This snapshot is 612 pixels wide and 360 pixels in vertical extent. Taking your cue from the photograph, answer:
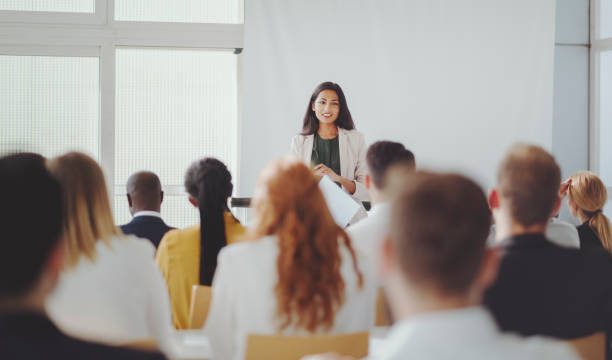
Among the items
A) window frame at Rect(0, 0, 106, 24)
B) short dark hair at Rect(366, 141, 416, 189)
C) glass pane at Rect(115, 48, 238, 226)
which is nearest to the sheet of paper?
short dark hair at Rect(366, 141, 416, 189)

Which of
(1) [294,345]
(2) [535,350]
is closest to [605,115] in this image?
(1) [294,345]

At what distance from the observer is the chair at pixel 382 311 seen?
2602 mm

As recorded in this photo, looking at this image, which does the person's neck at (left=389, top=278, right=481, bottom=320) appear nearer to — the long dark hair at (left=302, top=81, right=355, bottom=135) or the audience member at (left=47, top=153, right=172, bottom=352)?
the audience member at (left=47, top=153, right=172, bottom=352)

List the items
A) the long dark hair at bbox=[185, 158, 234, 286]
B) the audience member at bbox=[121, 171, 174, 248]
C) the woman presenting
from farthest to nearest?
the woman presenting → the audience member at bbox=[121, 171, 174, 248] → the long dark hair at bbox=[185, 158, 234, 286]

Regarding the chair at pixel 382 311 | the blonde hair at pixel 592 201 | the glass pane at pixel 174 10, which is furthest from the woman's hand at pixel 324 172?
the glass pane at pixel 174 10

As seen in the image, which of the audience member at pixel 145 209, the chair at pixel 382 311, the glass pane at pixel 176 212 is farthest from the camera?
the glass pane at pixel 176 212

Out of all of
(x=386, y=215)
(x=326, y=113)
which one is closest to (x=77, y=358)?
(x=386, y=215)

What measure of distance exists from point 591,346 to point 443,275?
977 mm

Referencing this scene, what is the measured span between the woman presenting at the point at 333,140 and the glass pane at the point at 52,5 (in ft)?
8.53

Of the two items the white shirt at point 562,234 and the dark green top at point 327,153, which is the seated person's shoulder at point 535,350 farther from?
the dark green top at point 327,153

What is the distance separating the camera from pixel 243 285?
1912 millimetres

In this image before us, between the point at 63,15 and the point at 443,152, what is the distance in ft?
12.6

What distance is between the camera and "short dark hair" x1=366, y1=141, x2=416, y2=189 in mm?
3086

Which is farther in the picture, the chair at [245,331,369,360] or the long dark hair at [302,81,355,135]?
the long dark hair at [302,81,355,135]
